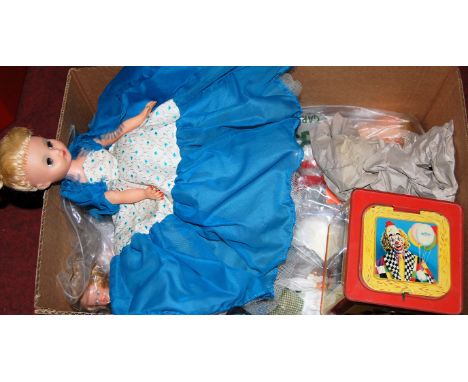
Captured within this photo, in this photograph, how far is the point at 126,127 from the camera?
96cm

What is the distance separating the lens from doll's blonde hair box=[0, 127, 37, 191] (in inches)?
31.3

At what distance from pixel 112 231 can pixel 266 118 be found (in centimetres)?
44

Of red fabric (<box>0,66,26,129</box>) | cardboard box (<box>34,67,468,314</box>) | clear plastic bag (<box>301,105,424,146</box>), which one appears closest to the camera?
cardboard box (<box>34,67,468,314</box>)

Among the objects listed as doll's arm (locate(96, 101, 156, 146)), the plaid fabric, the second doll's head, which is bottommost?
the plaid fabric

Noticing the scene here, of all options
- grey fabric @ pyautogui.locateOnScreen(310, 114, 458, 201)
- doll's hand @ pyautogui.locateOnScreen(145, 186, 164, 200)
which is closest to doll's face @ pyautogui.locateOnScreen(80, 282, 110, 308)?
doll's hand @ pyautogui.locateOnScreen(145, 186, 164, 200)

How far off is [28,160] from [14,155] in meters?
0.02

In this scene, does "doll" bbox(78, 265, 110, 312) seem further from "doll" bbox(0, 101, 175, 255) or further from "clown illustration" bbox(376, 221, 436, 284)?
"clown illustration" bbox(376, 221, 436, 284)

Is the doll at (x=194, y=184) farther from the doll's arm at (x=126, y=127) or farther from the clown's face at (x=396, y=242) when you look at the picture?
the clown's face at (x=396, y=242)

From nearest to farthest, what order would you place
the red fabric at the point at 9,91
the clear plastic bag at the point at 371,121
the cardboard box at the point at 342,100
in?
the cardboard box at the point at 342,100
the clear plastic bag at the point at 371,121
the red fabric at the point at 9,91

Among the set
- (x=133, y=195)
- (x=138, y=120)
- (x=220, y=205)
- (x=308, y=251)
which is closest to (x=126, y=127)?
(x=138, y=120)

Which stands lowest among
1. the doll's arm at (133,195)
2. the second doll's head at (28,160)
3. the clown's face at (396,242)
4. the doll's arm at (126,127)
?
the clown's face at (396,242)

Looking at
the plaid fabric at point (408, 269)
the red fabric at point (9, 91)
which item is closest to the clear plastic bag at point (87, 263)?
the red fabric at point (9, 91)

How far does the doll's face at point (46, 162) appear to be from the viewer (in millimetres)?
809

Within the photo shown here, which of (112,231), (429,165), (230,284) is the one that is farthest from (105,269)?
(429,165)
